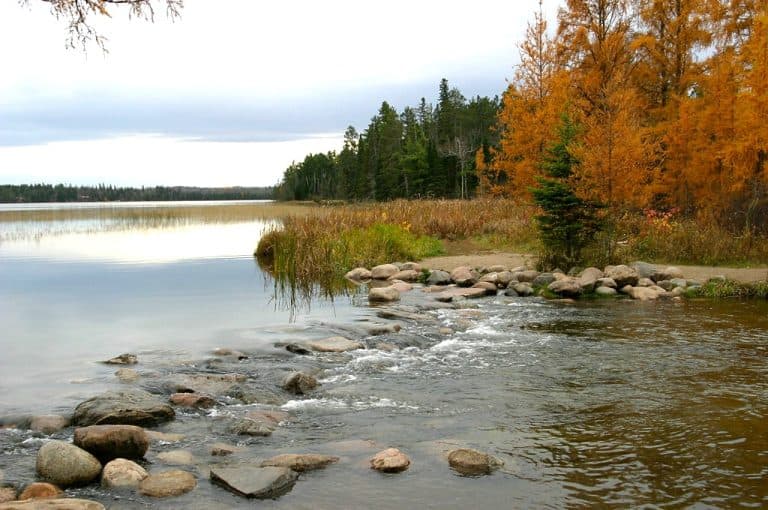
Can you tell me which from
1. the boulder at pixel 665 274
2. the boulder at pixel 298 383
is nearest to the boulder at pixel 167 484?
the boulder at pixel 298 383

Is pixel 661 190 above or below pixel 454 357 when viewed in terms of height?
above

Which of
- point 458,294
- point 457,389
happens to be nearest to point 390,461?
→ point 457,389

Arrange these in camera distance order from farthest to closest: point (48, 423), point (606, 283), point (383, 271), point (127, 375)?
point (383, 271) → point (606, 283) → point (127, 375) → point (48, 423)

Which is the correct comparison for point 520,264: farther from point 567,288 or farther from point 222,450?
point 222,450

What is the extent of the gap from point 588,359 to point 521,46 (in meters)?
21.6

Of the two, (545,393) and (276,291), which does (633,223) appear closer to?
(276,291)

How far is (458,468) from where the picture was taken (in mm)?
5508

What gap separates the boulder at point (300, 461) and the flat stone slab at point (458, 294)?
941cm

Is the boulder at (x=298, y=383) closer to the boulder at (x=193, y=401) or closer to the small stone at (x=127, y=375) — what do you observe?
the boulder at (x=193, y=401)

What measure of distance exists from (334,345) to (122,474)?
5047mm

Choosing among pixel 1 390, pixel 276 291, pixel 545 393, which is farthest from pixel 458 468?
pixel 276 291

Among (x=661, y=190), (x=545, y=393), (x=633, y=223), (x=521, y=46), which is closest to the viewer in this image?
(x=545, y=393)

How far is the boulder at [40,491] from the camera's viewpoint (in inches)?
198

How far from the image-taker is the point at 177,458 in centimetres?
579
